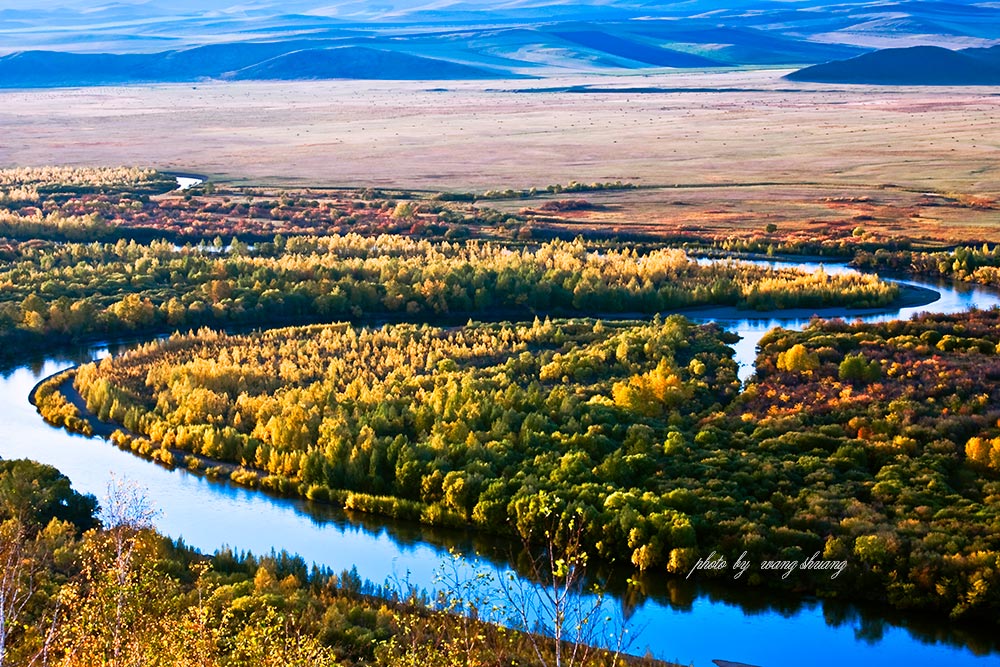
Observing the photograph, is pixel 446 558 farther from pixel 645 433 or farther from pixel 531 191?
pixel 531 191

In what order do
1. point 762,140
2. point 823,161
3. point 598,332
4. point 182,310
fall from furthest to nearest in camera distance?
1. point 762,140
2. point 823,161
3. point 182,310
4. point 598,332

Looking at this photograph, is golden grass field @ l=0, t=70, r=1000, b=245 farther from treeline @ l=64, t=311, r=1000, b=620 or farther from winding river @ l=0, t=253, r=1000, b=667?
winding river @ l=0, t=253, r=1000, b=667

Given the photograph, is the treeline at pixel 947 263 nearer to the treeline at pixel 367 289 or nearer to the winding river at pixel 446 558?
the treeline at pixel 367 289

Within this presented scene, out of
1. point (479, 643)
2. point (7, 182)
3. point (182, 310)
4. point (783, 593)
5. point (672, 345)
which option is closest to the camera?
→ point (479, 643)

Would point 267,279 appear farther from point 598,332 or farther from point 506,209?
point 506,209

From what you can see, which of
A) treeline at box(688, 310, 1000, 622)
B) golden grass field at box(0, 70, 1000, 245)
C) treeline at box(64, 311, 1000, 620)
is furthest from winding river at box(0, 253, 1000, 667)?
golden grass field at box(0, 70, 1000, 245)

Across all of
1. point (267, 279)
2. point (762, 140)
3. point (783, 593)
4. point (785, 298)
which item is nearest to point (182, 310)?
point (267, 279)

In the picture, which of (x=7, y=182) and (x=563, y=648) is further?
(x=7, y=182)

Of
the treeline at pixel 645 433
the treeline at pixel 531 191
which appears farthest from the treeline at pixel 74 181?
the treeline at pixel 645 433
